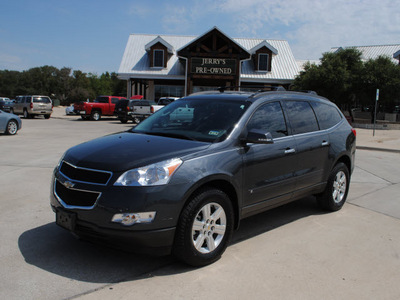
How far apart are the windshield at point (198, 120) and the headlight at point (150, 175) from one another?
2.42 feet

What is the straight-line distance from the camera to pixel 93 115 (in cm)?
2922

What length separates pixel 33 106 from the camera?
29375mm

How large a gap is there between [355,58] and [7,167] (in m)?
26.4

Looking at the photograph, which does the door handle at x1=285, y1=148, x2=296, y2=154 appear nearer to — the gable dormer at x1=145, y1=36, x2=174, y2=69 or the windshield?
the windshield

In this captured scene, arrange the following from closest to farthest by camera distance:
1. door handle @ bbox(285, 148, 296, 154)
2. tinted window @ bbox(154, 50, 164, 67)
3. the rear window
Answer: door handle @ bbox(285, 148, 296, 154) < the rear window < tinted window @ bbox(154, 50, 164, 67)

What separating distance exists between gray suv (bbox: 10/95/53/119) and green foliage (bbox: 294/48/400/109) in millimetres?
20464

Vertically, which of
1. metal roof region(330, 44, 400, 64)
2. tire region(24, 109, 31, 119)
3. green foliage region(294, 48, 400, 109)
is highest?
metal roof region(330, 44, 400, 64)

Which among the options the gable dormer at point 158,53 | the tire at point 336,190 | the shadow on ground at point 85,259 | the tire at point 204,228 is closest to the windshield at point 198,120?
the tire at point 204,228

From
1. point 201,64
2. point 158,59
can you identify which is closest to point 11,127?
point 201,64

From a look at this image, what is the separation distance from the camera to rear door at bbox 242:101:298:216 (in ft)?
Answer: 13.6

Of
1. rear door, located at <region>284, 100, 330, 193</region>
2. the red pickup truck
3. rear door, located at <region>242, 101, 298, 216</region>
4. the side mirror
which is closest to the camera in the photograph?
the side mirror

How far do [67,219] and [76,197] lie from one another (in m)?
0.22

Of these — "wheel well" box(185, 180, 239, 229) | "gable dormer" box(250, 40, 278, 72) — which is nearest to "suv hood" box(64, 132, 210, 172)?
"wheel well" box(185, 180, 239, 229)

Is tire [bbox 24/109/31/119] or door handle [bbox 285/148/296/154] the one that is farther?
tire [bbox 24/109/31/119]
